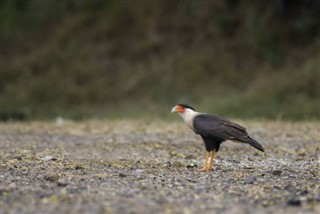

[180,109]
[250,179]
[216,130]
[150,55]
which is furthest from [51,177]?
[150,55]

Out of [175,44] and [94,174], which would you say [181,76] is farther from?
[94,174]

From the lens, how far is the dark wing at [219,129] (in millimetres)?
9570

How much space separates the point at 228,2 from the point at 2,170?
24829 millimetres

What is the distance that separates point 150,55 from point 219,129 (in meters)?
22.5

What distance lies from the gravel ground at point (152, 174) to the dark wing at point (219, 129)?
0.46m

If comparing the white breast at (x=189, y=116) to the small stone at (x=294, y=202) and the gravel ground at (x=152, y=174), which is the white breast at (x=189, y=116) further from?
the small stone at (x=294, y=202)

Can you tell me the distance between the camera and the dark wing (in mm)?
9570

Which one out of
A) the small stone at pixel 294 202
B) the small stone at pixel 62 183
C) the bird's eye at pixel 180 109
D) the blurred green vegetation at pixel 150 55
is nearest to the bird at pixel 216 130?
the bird's eye at pixel 180 109

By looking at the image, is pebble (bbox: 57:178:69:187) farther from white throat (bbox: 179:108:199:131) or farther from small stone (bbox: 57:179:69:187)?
white throat (bbox: 179:108:199:131)

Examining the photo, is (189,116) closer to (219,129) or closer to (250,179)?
(219,129)

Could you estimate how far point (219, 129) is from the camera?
380 inches

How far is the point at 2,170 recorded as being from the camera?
9.12m

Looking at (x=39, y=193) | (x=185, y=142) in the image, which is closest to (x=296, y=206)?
(x=39, y=193)

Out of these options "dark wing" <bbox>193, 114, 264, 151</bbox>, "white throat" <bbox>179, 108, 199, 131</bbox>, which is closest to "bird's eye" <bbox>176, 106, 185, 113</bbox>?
"white throat" <bbox>179, 108, 199, 131</bbox>
